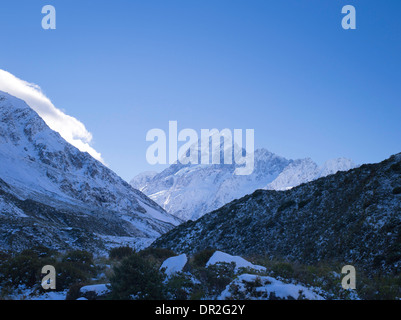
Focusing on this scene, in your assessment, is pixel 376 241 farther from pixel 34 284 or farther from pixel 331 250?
pixel 34 284

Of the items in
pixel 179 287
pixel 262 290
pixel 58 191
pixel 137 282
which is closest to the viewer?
pixel 262 290

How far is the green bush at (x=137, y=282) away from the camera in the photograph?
409 inches

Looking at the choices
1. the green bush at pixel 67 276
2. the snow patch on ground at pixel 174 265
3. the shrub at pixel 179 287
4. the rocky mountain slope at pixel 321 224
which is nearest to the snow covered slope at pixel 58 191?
the rocky mountain slope at pixel 321 224

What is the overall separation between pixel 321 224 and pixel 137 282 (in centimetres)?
1822

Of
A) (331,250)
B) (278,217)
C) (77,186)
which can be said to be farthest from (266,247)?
(77,186)

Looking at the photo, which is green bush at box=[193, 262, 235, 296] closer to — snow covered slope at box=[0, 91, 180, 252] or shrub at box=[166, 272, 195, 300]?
shrub at box=[166, 272, 195, 300]

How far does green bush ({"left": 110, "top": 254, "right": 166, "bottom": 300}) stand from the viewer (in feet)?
34.1

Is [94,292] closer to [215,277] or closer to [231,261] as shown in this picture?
[215,277]

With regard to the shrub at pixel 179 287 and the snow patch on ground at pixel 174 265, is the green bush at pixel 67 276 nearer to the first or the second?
the snow patch on ground at pixel 174 265

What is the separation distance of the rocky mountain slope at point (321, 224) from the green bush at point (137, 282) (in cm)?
1116

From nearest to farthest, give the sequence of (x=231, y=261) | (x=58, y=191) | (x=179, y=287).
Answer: (x=179, y=287) → (x=231, y=261) → (x=58, y=191)

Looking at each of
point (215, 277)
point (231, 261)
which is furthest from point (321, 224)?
point (215, 277)

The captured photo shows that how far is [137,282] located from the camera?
10891 mm

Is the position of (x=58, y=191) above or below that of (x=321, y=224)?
above
